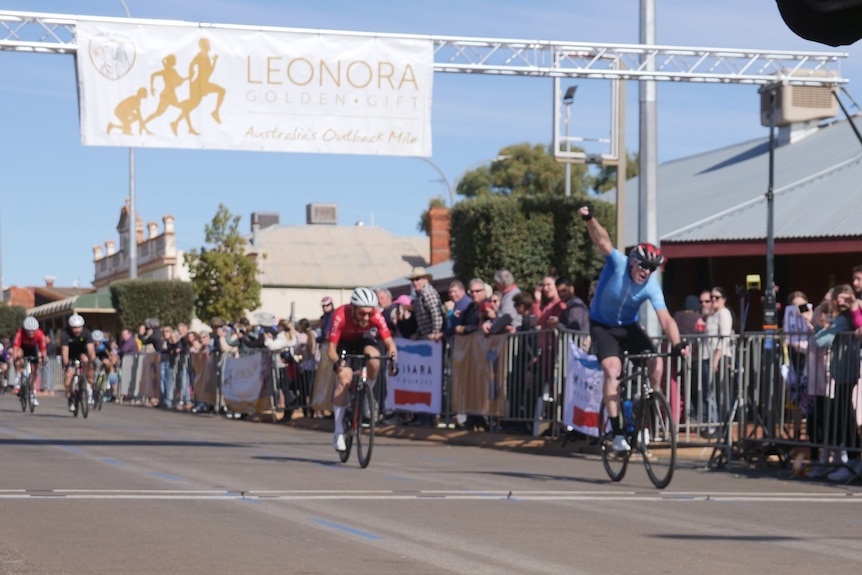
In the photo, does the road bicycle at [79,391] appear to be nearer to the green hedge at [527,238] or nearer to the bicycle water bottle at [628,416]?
the green hedge at [527,238]

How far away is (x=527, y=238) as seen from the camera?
37.2 metres

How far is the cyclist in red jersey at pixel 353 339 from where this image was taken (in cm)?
1491

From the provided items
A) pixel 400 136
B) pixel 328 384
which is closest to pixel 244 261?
pixel 328 384

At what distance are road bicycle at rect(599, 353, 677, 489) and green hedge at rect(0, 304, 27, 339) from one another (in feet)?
237

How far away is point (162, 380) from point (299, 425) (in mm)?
10975

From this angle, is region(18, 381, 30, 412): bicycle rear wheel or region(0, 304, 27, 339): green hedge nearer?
region(18, 381, 30, 412): bicycle rear wheel

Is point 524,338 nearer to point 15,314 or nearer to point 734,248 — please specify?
point 734,248

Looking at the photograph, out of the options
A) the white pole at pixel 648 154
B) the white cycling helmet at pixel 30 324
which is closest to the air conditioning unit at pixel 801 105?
the white pole at pixel 648 154

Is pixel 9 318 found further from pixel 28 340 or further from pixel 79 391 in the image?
pixel 79 391

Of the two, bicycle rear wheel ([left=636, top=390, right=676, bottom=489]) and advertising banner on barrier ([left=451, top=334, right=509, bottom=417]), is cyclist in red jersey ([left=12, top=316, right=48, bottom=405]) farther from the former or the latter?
bicycle rear wheel ([left=636, top=390, right=676, bottom=489])

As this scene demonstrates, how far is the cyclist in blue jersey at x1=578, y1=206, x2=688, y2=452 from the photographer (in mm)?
12984

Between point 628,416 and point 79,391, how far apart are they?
1553 centimetres

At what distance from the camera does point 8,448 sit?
54.7ft

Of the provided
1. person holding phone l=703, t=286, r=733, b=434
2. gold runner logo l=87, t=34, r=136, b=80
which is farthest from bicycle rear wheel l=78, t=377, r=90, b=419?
person holding phone l=703, t=286, r=733, b=434
